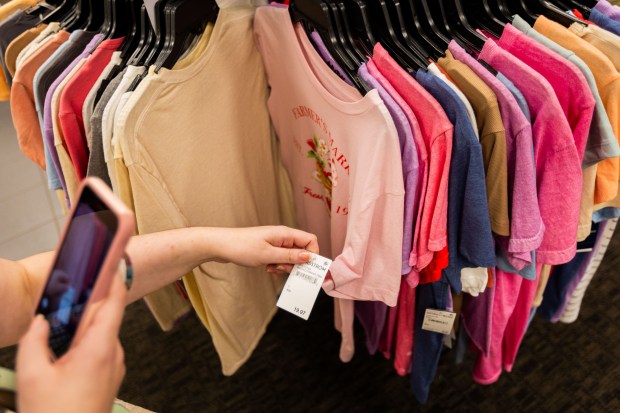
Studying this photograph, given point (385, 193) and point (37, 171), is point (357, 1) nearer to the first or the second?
point (385, 193)

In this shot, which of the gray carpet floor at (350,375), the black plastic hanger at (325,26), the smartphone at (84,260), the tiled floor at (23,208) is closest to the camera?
the smartphone at (84,260)

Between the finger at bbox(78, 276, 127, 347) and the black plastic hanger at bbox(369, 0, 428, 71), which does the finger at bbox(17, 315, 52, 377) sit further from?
the black plastic hanger at bbox(369, 0, 428, 71)

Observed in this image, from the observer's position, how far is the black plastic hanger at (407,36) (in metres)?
1.10

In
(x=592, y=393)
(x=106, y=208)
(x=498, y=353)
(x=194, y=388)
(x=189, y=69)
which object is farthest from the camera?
(x=194, y=388)

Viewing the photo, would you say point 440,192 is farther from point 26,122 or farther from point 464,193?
point 26,122

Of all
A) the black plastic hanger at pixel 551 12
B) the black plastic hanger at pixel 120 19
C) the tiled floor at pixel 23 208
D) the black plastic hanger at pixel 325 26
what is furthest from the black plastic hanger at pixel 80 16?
the tiled floor at pixel 23 208

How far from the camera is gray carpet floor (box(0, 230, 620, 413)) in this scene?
1.80m

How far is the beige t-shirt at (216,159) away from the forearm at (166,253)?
0.44ft

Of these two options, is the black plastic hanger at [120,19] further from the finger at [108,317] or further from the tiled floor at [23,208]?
the tiled floor at [23,208]

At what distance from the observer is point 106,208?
1.78 ft

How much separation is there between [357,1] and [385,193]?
0.44 metres

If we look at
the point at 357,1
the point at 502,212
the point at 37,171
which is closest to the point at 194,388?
the point at 502,212

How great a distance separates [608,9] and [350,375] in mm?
1474

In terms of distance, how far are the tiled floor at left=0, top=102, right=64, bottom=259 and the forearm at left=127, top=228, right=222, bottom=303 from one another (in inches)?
69.2
